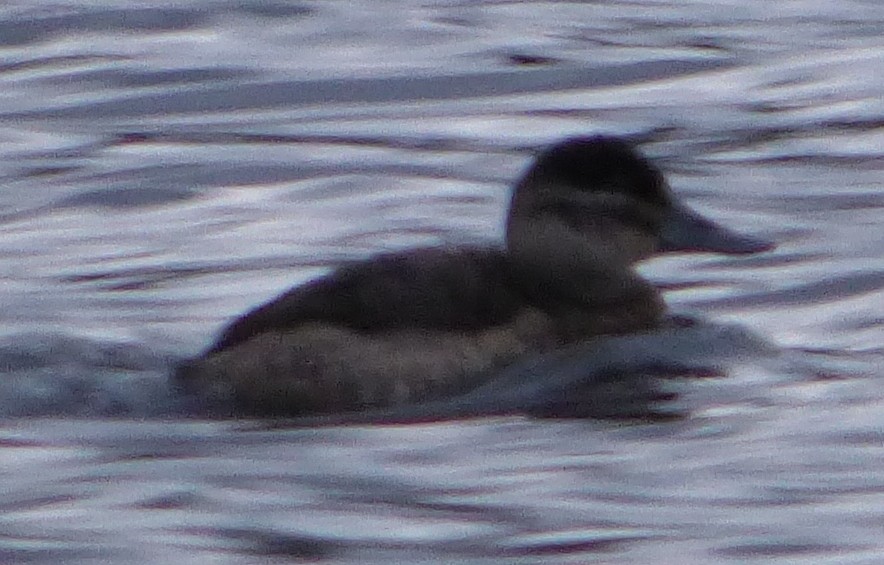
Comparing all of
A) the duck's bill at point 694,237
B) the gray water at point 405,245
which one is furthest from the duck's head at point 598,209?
the gray water at point 405,245

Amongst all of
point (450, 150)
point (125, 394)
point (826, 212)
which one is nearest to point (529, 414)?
point (125, 394)

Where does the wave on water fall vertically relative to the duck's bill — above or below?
below

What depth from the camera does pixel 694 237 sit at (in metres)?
10.5

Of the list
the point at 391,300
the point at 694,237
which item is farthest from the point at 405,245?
the point at 391,300

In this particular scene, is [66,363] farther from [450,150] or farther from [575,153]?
[450,150]

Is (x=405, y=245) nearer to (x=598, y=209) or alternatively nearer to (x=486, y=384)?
(x=598, y=209)

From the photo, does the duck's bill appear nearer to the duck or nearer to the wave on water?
the duck

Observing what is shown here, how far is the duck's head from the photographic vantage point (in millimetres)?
10289

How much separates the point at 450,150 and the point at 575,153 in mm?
4893

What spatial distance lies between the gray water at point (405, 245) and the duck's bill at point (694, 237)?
432mm

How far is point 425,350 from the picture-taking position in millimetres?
9469

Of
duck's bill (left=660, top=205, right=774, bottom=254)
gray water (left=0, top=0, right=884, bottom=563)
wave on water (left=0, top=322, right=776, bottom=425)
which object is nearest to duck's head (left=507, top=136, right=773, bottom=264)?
duck's bill (left=660, top=205, right=774, bottom=254)

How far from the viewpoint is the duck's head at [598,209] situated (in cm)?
1029

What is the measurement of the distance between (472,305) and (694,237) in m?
1.25
